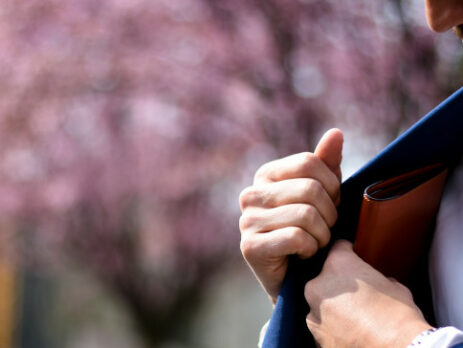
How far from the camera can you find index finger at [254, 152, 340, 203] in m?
0.76

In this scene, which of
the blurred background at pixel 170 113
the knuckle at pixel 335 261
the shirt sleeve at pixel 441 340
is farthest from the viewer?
the blurred background at pixel 170 113

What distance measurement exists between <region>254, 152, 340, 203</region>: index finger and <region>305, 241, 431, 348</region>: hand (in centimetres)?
7

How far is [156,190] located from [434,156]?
5.17m

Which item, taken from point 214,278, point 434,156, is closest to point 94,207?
point 214,278

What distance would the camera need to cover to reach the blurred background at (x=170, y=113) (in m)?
3.23

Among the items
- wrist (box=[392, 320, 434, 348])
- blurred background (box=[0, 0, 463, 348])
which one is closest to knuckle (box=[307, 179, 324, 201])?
wrist (box=[392, 320, 434, 348])

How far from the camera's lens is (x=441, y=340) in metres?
0.59

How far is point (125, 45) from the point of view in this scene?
455 centimetres

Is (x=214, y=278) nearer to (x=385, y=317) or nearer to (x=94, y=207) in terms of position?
(x=94, y=207)

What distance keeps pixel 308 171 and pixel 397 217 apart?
0.11 m

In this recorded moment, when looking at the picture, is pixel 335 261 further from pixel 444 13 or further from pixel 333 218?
pixel 444 13

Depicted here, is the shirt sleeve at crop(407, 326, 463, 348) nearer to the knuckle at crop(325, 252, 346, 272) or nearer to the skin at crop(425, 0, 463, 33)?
the knuckle at crop(325, 252, 346, 272)

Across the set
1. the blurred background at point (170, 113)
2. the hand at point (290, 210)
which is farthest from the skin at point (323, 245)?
the blurred background at point (170, 113)

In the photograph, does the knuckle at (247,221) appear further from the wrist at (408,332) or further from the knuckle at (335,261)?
the wrist at (408,332)
